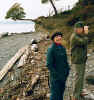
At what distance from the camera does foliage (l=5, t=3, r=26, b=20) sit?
116ft

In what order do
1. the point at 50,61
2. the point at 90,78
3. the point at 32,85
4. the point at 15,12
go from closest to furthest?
the point at 50,61 → the point at 32,85 → the point at 90,78 → the point at 15,12

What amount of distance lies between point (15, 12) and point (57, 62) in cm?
3156

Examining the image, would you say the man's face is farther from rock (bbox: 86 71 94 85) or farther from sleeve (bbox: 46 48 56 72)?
rock (bbox: 86 71 94 85)

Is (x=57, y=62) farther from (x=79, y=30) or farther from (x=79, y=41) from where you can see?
(x=79, y=30)

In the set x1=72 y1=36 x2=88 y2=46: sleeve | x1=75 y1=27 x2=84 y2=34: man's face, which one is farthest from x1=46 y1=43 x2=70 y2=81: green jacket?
x1=75 y1=27 x2=84 y2=34: man's face

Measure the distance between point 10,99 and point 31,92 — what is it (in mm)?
632

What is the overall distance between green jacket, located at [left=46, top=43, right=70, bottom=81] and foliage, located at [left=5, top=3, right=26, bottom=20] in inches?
1227

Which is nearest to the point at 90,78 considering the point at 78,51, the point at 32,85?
the point at 32,85

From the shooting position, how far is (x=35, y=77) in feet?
26.8

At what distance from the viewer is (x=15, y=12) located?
3572cm

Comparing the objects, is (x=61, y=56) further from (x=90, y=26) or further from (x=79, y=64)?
(x=90, y=26)

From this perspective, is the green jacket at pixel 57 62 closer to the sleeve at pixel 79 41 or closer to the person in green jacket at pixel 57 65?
the person in green jacket at pixel 57 65

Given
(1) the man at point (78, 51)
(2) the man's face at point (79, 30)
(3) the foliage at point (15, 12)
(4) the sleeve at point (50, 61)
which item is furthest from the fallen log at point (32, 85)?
(3) the foliage at point (15, 12)

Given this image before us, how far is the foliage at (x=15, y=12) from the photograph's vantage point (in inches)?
1396
